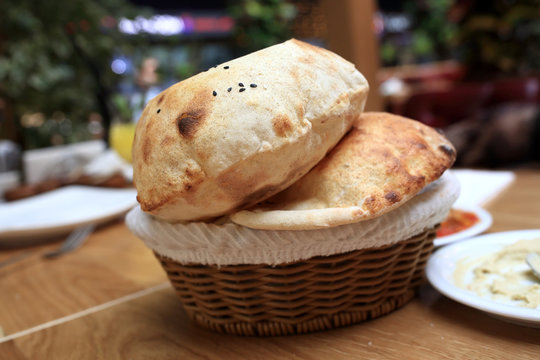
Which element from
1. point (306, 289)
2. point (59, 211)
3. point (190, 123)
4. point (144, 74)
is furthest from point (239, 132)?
point (144, 74)

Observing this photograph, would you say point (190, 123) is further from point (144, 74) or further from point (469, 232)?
point (144, 74)

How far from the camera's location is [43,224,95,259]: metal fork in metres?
1.26

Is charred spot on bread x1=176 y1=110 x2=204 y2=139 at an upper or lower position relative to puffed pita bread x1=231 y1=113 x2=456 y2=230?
upper

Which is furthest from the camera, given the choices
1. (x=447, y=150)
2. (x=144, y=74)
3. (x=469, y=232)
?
(x=144, y=74)

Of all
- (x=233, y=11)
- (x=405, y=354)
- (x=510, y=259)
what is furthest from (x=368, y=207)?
(x=233, y=11)

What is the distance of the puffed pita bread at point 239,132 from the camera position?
0.54 metres

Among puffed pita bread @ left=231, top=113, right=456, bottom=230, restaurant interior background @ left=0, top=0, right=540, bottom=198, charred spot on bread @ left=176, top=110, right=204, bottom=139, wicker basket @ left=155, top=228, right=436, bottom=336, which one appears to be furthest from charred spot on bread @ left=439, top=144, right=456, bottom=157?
restaurant interior background @ left=0, top=0, right=540, bottom=198

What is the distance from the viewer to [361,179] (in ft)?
1.89

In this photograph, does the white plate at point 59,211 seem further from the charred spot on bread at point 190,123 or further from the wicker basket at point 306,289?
the charred spot on bread at point 190,123

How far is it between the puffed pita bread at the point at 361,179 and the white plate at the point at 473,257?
5.9 inches

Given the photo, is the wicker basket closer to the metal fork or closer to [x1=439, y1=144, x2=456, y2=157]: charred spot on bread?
[x1=439, y1=144, x2=456, y2=157]: charred spot on bread

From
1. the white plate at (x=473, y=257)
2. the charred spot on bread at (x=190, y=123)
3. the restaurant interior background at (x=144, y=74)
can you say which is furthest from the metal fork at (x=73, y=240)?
the white plate at (x=473, y=257)

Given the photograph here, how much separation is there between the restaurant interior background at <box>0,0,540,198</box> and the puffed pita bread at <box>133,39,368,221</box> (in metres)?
1.48

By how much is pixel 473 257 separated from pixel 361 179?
0.95 feet
